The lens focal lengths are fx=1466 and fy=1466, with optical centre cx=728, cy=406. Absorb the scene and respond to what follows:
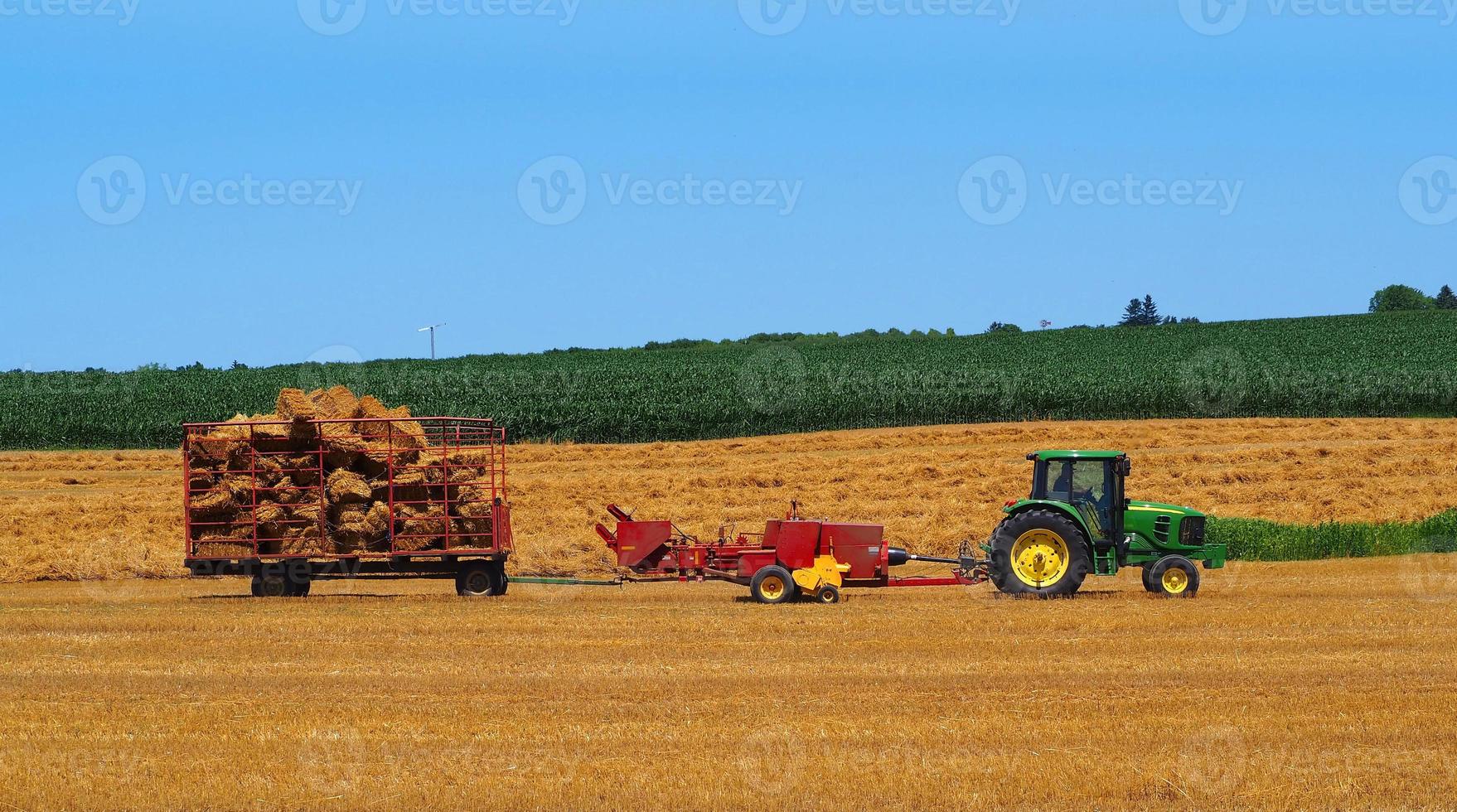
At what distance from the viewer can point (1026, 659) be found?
1269 cm

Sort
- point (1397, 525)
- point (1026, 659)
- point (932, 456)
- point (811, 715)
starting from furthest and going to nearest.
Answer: point (932, 456)
point (1397, 525)
point (1026, 659)
point (811, 715)

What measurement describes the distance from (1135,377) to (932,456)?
18.1 m

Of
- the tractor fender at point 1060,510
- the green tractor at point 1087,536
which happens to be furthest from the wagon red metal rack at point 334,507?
the tractor fender at point 1060,510

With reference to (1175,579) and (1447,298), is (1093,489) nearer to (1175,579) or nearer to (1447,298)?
(1175,579)

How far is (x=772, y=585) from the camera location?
17375mm

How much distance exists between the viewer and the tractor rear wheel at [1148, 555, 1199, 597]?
17.4 metres

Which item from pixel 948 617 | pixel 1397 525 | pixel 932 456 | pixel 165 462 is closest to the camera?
pixel 948 617

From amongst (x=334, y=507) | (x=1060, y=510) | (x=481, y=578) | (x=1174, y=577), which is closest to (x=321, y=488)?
(x=334, y=507)

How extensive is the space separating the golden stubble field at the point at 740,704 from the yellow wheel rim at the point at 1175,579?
0.27 meters

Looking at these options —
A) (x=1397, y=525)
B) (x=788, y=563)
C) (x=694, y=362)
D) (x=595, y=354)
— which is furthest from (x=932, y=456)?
(x=595, y=354)

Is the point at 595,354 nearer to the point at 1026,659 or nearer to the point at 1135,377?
the point at 1135,377

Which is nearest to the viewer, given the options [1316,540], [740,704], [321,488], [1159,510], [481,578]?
[740,704]

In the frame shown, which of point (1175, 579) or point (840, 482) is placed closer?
point (1175, 579)

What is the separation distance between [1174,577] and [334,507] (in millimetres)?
10392
